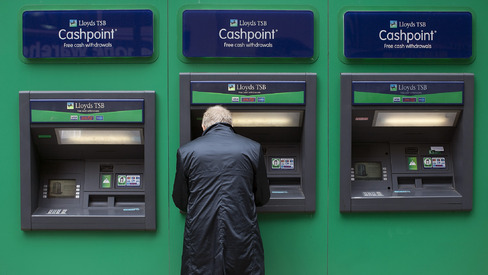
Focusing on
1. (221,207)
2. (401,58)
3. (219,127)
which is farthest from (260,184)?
(401,58)

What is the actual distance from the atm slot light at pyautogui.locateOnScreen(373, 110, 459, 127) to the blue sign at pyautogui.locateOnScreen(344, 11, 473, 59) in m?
0.45

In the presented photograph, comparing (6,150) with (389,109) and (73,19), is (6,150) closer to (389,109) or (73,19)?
(73,19)

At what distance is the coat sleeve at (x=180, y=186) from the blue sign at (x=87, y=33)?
0.98 meters

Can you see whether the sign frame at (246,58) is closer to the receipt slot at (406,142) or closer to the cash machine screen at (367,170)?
the receipt slot at (406,142)

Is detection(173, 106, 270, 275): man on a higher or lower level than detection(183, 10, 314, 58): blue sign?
lower

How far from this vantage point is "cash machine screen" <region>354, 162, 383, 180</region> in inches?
123

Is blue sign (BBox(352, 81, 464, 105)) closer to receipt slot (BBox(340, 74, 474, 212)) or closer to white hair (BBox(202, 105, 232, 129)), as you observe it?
receipt slot (BBox(340, 74, 474, 212))

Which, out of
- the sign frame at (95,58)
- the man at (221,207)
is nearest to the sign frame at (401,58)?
the man at (221,207)

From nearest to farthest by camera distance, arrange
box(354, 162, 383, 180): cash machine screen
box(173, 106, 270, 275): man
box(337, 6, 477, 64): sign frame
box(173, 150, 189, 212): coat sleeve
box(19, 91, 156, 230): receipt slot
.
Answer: box(173, 106, 270, 275): man → box(173, 150, 189, 212): coat sleeve → box(19, 91, 156, 230): receipt slot → box(337, 6, 477, 64): sign frame → box(354, 162, 383, 180): cash machine screen

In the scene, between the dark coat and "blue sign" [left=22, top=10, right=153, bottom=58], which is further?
"blue sign" [left=22, top=10, right=153, bottom=58]

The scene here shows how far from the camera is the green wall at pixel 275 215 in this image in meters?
2.98

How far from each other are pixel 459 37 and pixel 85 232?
10.8ft

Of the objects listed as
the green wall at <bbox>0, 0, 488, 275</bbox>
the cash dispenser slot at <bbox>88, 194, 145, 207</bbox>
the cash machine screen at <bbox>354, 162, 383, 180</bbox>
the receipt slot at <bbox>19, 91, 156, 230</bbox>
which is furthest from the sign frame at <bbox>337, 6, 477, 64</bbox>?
the cash dispenser slot at <bbox>88, 194, 145, 207</bbox>

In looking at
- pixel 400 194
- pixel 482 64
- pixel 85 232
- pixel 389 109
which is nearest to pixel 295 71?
pixel 389 109
